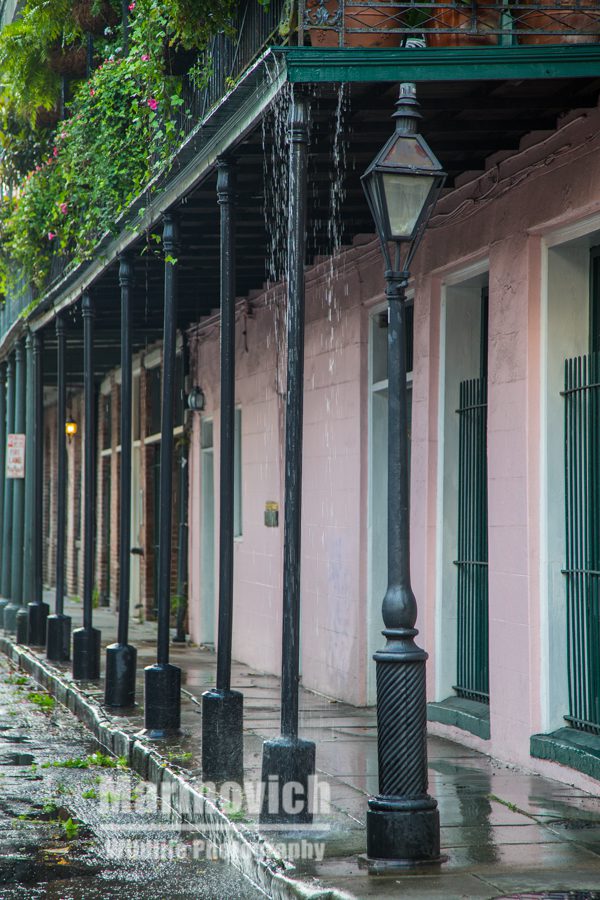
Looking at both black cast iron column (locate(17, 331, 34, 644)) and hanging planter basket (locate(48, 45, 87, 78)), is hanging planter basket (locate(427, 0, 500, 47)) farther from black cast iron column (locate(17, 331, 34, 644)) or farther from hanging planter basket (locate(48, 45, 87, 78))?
black cast iron column (locate(17, 331, 34, 644))

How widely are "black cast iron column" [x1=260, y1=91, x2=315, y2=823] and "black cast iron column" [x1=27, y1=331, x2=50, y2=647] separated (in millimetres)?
10023

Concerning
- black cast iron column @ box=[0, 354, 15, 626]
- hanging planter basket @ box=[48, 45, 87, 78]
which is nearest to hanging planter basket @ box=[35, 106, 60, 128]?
hanging planter basket @ box=[48, 45, 87, 78]

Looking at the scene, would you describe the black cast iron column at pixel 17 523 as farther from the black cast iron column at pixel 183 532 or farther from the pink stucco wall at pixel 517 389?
the pink stucco wall at pixel 517 389

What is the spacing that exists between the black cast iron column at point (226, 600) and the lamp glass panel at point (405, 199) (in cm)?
229

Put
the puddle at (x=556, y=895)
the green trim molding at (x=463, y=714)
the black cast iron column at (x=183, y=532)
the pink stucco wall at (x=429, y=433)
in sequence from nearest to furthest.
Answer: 1. the puddle at (x=556, y=895)
2. the pink stucco wall at (x=429, y=433)
3. the green trim molding at (x=463, y=714)
4. the black cast iron column at (x=183, y=532)

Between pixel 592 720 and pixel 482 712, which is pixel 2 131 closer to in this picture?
pixel 482 712

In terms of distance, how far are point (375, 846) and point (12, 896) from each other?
5.25 ft

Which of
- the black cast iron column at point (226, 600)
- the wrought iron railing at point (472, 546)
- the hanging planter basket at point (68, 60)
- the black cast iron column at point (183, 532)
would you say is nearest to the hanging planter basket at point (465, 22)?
the black cast iron column at point (226, 600)

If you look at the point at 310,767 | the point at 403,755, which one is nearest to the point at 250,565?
the point at 310,767

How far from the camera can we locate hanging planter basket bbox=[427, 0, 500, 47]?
7062 millimetres

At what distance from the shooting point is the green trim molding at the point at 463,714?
28.9ft

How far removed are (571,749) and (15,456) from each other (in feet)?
41.7

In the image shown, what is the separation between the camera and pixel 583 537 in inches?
311

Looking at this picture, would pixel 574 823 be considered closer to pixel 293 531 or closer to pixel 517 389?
pixel 293 531
